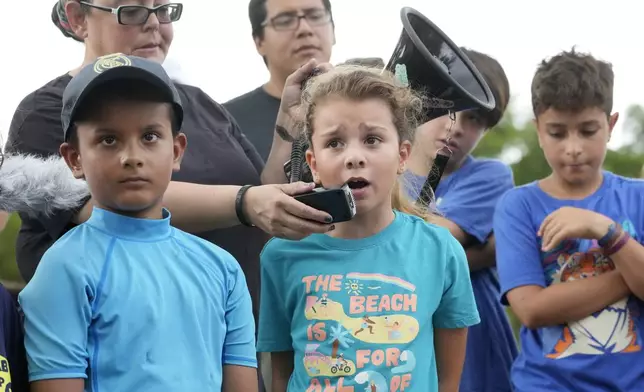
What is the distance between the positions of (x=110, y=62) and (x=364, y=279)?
1.04 metres

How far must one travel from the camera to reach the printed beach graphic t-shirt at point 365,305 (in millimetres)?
3025

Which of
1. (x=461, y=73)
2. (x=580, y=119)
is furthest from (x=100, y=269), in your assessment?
(x=580, y=119)

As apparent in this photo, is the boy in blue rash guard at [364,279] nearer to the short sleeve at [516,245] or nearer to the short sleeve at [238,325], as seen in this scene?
the short sleeve at [238,325]

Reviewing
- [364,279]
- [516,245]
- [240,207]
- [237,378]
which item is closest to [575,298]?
[516,245]

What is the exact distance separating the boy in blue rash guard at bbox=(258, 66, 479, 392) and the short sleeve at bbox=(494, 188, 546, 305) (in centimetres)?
83

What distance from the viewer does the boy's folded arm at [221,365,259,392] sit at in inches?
112

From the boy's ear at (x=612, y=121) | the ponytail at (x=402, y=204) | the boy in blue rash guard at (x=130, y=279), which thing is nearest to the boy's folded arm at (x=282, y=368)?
the boy in blue rash guard at (x=130, y=279)

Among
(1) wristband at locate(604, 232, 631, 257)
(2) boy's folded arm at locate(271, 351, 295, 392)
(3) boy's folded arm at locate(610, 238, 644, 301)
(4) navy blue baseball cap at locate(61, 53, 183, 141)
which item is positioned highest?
(4) navy blue baseball cap at locate(61, 53, 183, 141)

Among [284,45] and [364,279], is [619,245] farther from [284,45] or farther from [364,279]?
[284,45]

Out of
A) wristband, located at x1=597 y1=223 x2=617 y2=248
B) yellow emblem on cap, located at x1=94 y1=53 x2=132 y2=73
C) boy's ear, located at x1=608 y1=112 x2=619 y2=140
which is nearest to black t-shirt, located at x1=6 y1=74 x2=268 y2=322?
yellow emblem on cap, located at x1=94 y1=53 x2=132 y2=73

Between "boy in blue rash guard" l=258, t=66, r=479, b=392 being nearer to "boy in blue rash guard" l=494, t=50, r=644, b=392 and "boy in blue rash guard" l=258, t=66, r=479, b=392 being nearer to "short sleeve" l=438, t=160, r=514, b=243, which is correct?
"boy in blue rash guard" l=494, t=50, r=644, b=392

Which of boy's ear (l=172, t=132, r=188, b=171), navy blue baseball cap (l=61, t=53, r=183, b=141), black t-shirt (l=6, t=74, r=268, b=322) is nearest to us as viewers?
navy blue baseball cap (l=61, t=53, r=183, b=141)

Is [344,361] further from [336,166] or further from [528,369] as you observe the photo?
[528,369]

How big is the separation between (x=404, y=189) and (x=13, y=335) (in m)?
1.72
